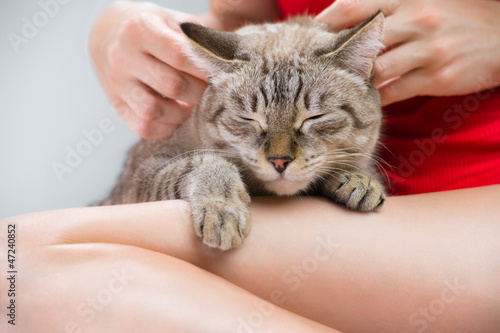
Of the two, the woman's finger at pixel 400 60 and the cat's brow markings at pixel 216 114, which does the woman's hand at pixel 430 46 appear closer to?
the woman's finger at pixel 400 60

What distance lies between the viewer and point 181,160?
1.26 metres

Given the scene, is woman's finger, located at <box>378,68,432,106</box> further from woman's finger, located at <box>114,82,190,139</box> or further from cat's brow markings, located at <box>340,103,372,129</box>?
woman's finger, located at <box>114,82,190,139</box>

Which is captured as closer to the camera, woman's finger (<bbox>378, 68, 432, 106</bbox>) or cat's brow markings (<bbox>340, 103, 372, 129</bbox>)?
cat's brow markings (<bbox>340, 103, 372, 129</bbox>)

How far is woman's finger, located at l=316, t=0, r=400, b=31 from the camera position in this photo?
1.23 meters

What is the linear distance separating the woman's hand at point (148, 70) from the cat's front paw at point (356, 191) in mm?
441

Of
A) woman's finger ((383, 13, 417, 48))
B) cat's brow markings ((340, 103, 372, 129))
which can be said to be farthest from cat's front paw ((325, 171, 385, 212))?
woman's finger ((383, 13, 417, 48))

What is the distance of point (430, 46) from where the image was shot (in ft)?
4.10

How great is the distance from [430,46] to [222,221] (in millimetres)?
718

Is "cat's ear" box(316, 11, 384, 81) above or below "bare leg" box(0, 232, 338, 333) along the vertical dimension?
above

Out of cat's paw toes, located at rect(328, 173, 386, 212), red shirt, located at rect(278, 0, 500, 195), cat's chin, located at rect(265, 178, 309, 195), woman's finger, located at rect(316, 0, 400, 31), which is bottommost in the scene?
red shirt, located at rect(278, 0, 500, 195)

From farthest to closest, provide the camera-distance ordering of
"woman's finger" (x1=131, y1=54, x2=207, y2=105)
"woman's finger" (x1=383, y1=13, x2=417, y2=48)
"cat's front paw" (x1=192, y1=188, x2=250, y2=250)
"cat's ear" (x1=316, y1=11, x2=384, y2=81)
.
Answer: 1. "woman's finger" (x1=131, y1=54, x2=207, y2=105)
2. "woman's finger" (x1=383, y1=13, x2=417, y2=48)
3. "cat's ear" (x1=316, y1=11, x2=384, y2=81)
4. "cat's front paw" (x1=192, y1=188, x2=250, y2=250)

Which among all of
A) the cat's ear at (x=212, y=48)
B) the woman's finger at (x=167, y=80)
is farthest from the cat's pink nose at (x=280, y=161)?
the woman's finger at (x=167, y=80)

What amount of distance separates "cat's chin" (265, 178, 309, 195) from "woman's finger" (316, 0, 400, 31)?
0.46 meters

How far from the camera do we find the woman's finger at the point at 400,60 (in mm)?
1223
